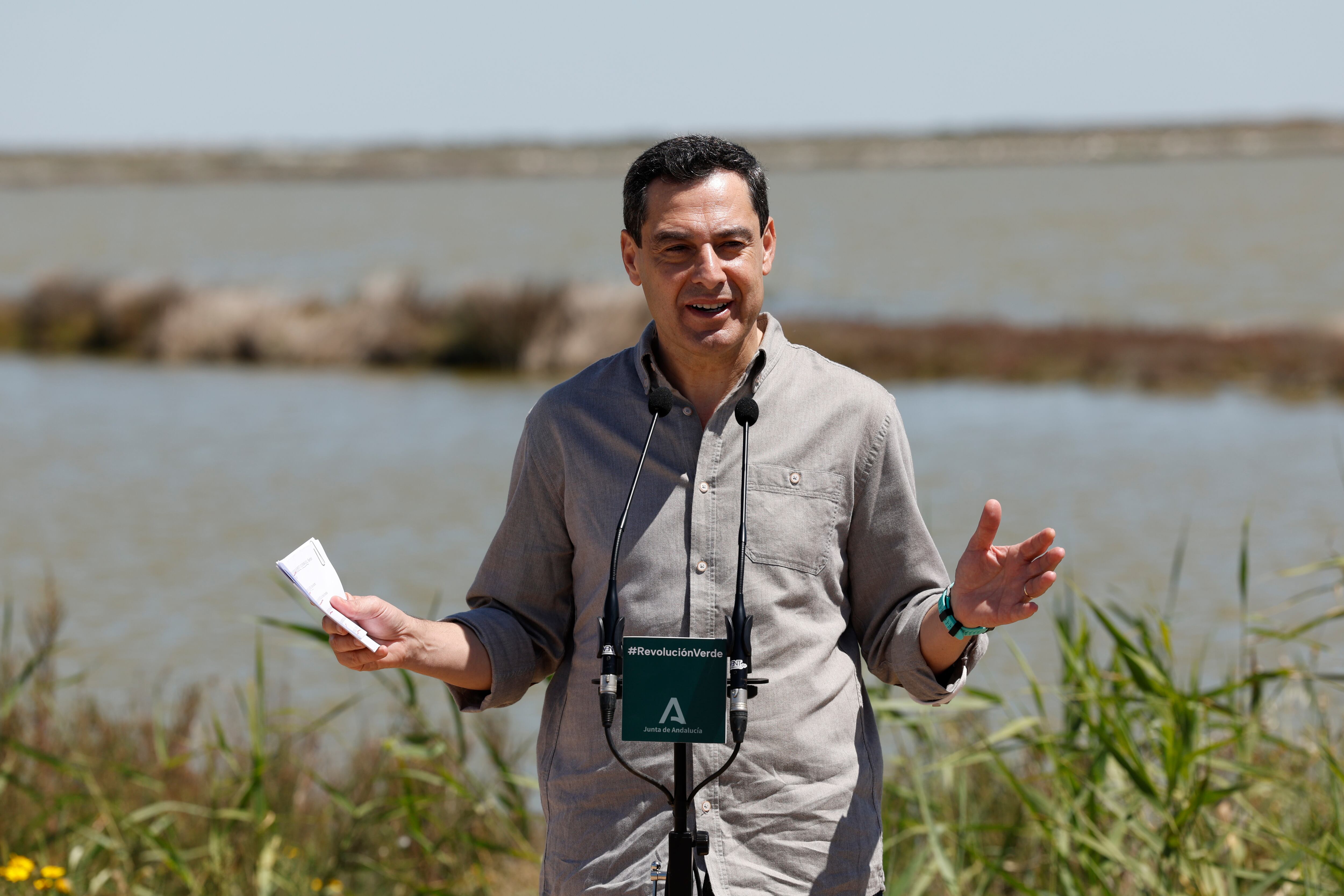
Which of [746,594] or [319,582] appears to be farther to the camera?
[746,594]

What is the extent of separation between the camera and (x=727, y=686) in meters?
1.84

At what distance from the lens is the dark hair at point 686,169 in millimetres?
1918

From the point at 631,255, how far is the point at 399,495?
33.9 ft

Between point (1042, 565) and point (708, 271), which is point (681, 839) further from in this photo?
point (708, 271)

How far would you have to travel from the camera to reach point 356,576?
30.8ft

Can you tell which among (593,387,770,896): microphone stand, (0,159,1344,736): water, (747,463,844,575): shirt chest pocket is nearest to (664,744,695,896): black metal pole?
(593,387,770,896): microphone stand

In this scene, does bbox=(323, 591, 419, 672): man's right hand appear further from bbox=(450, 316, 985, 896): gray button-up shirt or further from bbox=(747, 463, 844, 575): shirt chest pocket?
bbox=(747, 463, 844, 575): shirt chest pocket

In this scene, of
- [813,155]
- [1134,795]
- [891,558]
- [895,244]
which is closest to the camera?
[891,558]

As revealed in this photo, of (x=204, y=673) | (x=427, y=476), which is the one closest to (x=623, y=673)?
(x=204, y=673)

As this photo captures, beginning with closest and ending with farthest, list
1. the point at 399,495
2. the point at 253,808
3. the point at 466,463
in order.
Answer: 1. the point at 253,808
2. the point at 399,495
3. the point at 466,463

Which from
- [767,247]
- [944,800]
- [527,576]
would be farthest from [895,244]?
[527,576]

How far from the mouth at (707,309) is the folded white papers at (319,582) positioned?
582 mm

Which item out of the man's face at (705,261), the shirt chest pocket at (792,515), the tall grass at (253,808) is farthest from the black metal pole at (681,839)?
the tall grass at (253,808)

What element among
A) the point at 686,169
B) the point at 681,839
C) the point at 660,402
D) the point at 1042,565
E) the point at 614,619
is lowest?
the point at 681,839
